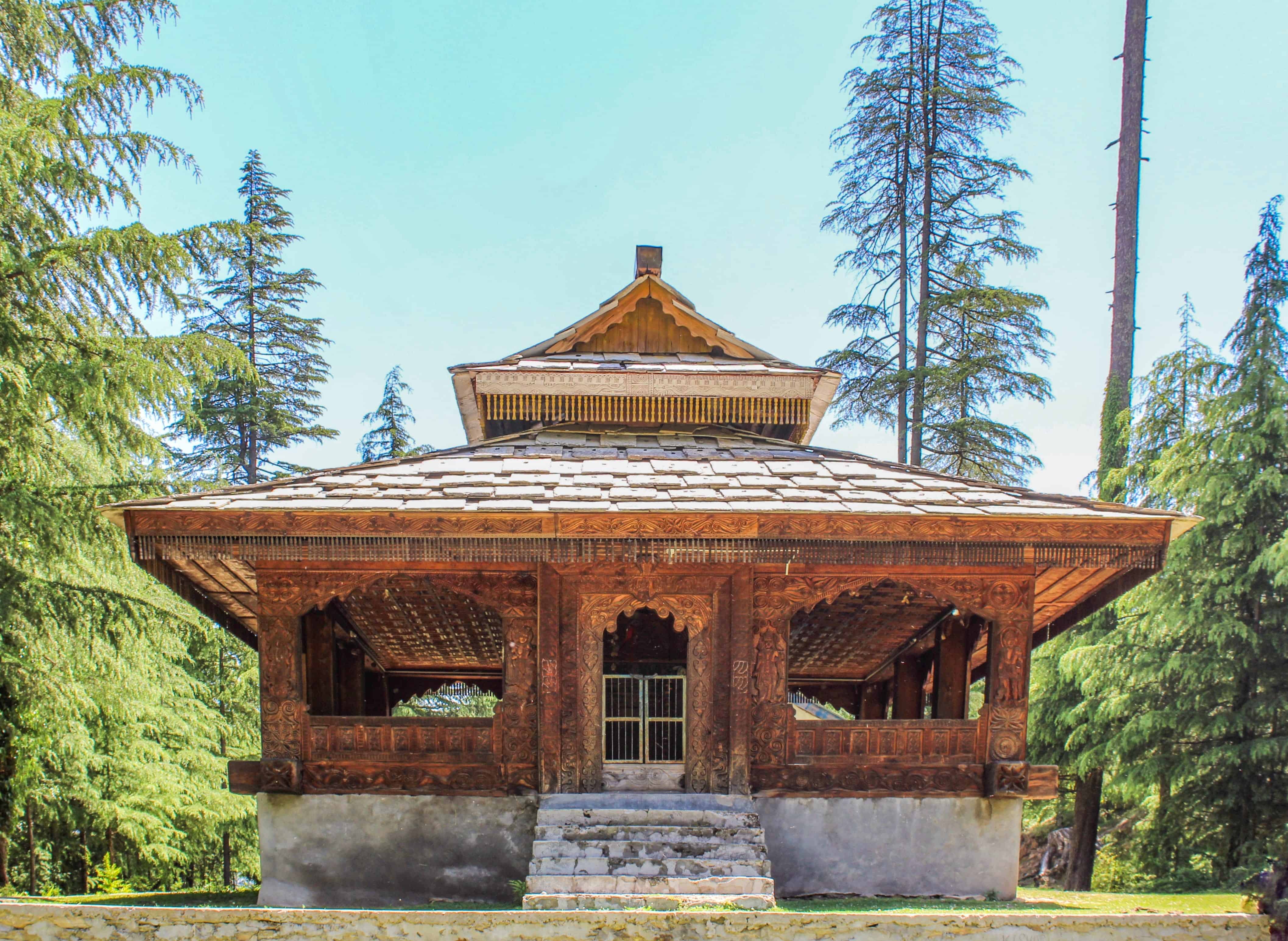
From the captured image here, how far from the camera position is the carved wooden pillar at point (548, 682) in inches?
368

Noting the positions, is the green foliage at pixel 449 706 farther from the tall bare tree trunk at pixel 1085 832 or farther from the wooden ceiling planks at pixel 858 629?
the tall bare tree trunk at pixel 1085 832

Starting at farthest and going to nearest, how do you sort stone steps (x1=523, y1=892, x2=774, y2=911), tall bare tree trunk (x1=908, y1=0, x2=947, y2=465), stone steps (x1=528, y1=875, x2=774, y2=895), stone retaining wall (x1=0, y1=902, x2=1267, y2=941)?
tall bare tree trunk (x1=908, y1=0, x2=947, y2=465) < stone steps (x1=528, y1=875, x2=774, y2=895) < stone steps (x1=523, y1=892, x2=774, y2=911) < stone retaining wall (x1=0, y1=902, x2=1267, y2=941)

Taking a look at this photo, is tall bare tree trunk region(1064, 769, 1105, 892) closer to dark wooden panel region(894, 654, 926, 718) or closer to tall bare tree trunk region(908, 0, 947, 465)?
dark wooden panel region(894, 654, 926, 718)

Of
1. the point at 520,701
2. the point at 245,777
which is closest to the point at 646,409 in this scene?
the point at 520,701

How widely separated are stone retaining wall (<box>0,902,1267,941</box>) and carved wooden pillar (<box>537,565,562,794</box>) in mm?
2892

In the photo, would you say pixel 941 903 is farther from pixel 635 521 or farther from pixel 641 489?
pixel 641 489

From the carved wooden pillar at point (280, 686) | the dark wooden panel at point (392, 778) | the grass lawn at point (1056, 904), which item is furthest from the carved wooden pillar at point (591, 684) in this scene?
the carved wooden pillar at point (280, 686)

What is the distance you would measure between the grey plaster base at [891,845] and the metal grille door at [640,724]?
1265 millimetres

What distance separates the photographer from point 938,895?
370 inches

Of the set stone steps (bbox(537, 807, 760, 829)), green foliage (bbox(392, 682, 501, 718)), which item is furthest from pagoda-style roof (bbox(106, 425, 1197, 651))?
green foliage (bbox(392, 682, 501, 718))

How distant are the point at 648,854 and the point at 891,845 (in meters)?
2.44

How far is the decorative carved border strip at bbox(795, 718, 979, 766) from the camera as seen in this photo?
9586 millimetres

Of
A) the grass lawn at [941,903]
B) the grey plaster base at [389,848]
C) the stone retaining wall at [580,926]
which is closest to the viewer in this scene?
the stone retaining wall at [580,926]

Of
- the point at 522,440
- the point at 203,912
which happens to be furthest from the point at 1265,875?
the point at 522,440
